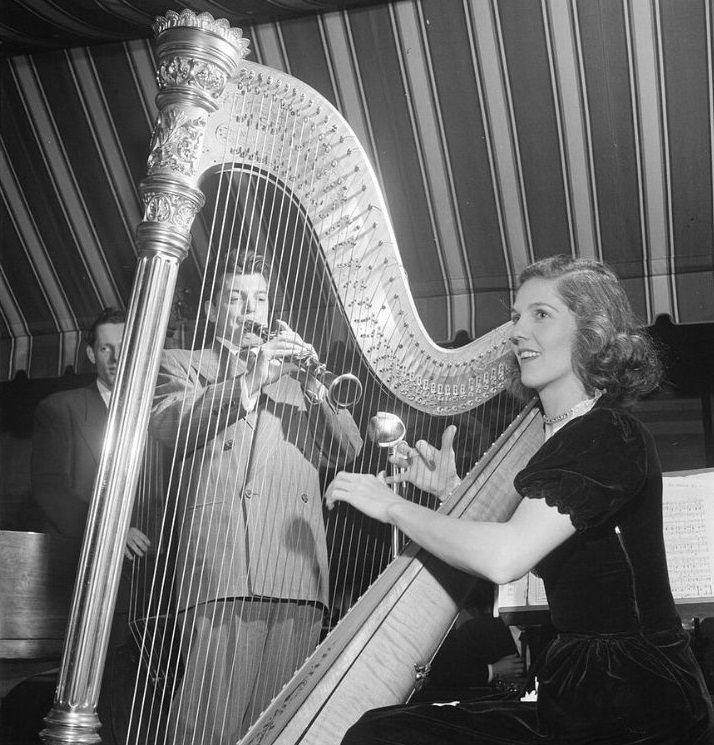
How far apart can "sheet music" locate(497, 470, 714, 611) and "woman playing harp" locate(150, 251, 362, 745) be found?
0.58 m

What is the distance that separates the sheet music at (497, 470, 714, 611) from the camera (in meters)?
2.25

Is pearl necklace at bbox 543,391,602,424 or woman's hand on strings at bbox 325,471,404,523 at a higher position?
pearl necklace at bbox 543,391,602,424

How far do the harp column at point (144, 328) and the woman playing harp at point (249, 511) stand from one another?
41cm

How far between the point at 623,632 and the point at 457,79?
103 inches

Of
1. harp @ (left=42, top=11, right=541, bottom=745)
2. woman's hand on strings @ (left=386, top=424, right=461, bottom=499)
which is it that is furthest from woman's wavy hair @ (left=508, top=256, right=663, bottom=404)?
woman's hand on strings @ (left=386, top=424, right=461, bottom=499)

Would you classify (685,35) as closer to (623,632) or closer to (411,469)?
(411,469)

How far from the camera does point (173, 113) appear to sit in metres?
1.31

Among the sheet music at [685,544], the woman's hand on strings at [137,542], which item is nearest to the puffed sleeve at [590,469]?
the sheet music at [685,544]

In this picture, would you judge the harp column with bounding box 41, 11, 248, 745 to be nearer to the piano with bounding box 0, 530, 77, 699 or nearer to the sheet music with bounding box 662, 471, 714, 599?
the piano with bounding box 0, 530, 77, 699

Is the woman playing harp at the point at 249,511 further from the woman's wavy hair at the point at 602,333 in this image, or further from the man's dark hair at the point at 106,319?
the man's dark hair at the point at 106,319

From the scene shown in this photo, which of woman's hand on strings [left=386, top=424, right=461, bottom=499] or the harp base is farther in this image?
woman's hand on strings [left=386, top=424, right=461, bottom=499]

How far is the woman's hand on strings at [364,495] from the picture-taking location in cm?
158

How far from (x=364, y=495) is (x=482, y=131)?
2.44 metres

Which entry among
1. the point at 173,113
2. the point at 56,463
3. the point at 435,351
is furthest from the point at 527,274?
the point at 56,463
